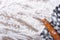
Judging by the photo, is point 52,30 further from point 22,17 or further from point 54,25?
point 22,17

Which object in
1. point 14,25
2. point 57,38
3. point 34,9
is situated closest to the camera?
point 57,38

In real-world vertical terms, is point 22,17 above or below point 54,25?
above

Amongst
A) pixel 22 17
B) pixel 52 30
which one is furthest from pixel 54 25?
pixel 22 17

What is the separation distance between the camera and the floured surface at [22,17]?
1.09m

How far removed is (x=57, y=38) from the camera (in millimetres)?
1010

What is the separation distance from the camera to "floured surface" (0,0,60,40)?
42.9 inches

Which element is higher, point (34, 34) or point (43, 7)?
point (43, 7)

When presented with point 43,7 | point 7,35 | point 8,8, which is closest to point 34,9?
point 43,7

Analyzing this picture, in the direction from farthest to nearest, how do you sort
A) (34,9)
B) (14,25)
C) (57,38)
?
(34,9)
(14,25)
(57,38)

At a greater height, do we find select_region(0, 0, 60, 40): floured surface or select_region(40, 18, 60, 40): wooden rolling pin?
select_region(0, 0, 60, 40): floured surface

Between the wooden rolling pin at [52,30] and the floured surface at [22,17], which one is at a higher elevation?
the floured surface at [22,17]

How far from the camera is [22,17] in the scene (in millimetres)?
1191

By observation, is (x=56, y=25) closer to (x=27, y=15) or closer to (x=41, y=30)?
(x=41, y=30)

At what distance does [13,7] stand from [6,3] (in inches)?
3.9
